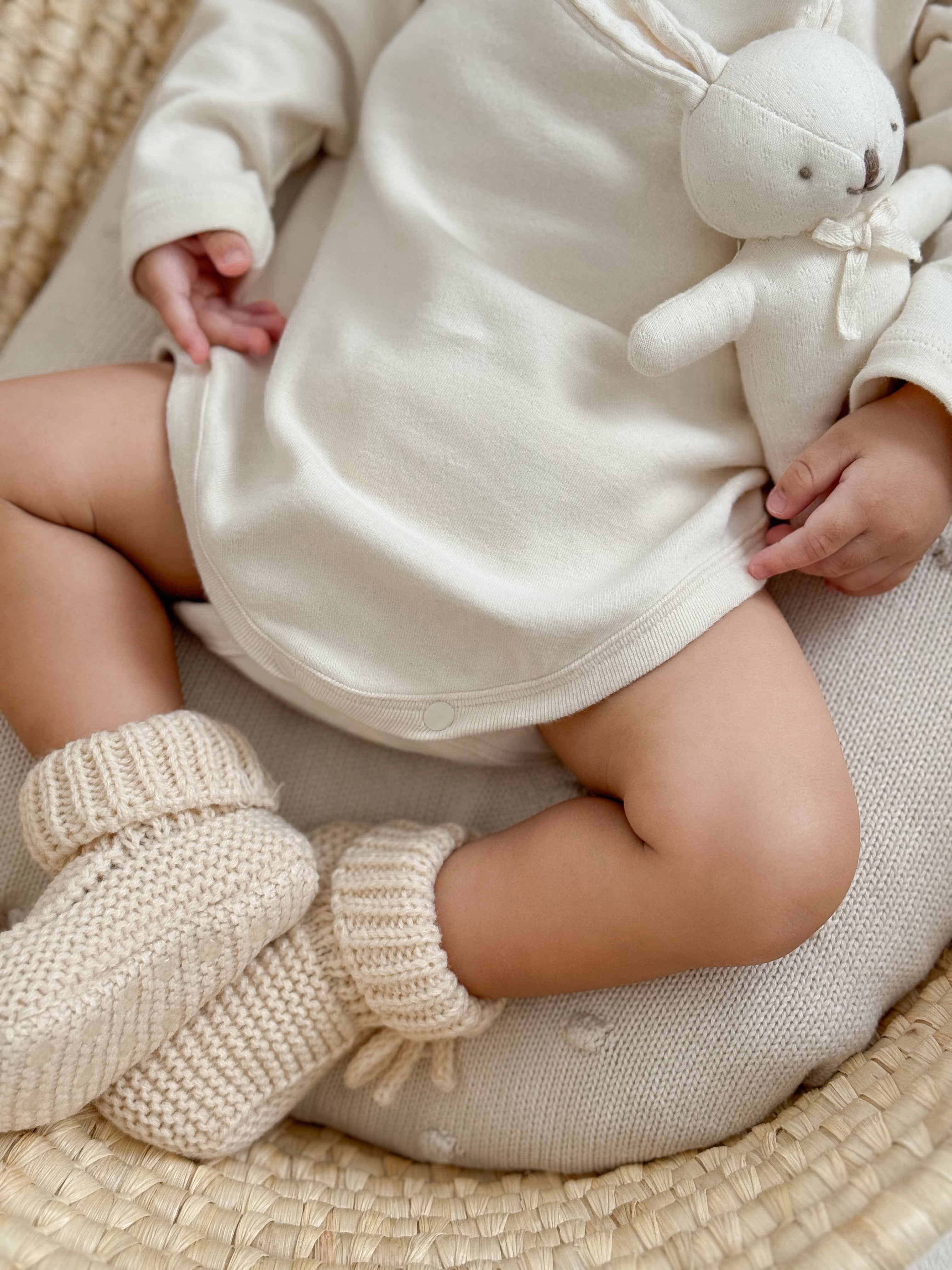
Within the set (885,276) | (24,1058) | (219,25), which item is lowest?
(24,1058)

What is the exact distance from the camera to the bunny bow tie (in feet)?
2.40

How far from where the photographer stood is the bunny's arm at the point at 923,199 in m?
0.75

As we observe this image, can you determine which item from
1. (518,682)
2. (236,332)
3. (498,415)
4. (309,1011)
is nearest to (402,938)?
(309,1011)

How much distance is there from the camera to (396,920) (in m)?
0.77

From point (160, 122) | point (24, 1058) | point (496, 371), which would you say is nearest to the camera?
point (24, 1058)

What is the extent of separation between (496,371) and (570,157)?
0.57ft

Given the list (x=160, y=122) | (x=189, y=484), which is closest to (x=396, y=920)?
(x=189, y=484)

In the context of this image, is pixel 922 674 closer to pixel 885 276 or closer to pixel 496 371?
pixel 885 276

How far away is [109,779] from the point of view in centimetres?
75

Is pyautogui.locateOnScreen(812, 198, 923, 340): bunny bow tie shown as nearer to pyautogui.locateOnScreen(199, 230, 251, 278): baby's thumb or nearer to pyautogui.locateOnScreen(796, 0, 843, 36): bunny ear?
pyautogui.locateOnScreen(796, 0, 843, 36): bunny ear

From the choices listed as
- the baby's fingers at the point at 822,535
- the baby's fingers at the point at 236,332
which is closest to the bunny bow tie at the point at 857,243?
the baby's fingers at the point at 822,535

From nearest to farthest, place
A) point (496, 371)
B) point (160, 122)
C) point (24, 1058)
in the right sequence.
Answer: point (24, 1058)
point (496, 371)
point (160, 122)

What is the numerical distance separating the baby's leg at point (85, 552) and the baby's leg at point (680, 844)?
0.94 ft

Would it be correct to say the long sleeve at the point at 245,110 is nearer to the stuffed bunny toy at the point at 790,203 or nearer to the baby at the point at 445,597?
the baby at the point at 445,597
